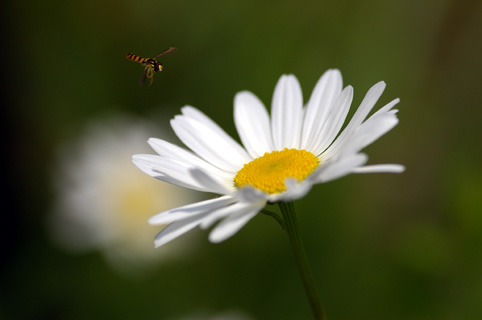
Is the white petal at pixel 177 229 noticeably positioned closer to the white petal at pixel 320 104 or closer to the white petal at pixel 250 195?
the white petal at pixel 250 195

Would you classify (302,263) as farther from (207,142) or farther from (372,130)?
(207,142)

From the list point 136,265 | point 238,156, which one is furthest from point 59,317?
point 238,156

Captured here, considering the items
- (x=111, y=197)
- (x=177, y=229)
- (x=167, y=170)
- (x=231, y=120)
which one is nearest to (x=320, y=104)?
(x=167, y=170)

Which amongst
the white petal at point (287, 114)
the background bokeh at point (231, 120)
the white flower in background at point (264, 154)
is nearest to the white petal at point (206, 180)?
the white flower in background at point (264, 154)

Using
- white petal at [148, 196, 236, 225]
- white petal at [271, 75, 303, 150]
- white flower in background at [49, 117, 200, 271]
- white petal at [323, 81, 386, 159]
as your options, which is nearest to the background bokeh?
white flower in background at [49, 117, 200, 271]

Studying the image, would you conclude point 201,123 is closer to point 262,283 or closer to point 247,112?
point 247,112

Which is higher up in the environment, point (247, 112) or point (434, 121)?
point (434, 121)
